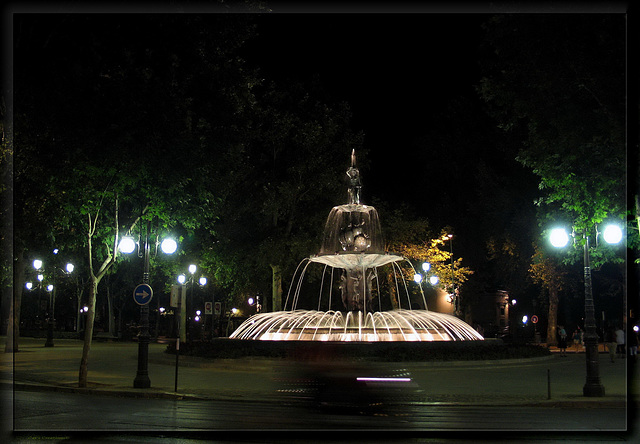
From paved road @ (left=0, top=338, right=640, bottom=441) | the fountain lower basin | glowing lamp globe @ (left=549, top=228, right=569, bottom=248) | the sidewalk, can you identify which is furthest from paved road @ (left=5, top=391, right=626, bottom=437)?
the fountain lower basin

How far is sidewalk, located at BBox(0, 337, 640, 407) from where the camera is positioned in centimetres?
1756

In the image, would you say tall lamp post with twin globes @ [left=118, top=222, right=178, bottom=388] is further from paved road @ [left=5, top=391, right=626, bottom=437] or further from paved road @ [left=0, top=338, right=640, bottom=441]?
paved road @ [left=5, top=391, right=626, bottom=437]

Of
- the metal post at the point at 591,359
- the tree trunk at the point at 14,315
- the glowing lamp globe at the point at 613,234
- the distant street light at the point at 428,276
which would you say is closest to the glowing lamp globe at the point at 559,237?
the metal post at the point at 591,359

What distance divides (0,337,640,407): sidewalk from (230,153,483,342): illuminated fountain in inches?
167

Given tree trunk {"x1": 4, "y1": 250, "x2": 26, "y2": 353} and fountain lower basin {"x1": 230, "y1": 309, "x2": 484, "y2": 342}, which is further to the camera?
tree trunk {"x1": 4, "y1": 250, "x2": 26, "y2": 353}

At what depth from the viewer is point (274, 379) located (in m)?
21.9

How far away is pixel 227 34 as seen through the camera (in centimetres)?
2395

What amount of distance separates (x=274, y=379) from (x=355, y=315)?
346 inches

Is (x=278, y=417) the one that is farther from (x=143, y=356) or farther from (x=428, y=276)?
(x=428, y=276)

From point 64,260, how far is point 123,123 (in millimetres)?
34132

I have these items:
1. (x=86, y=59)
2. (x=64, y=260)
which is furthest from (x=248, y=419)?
(x=64, y=260)

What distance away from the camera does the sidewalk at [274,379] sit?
1756cm

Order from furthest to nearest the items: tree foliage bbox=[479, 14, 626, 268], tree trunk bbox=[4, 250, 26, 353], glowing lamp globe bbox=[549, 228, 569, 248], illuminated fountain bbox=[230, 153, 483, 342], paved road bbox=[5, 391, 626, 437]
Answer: tree trunk bbox=[4, 250, 26, 353] → illuminated fountain bbox=[230, 153, 483, 342] → glowing lamp globe bbox=[549, 228, 569, 248] → tree foliage bbox=[479, 14, 626, 268] → paved road bbox=[5, 391, 626, 437]

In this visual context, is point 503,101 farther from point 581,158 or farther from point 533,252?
point 533,252
